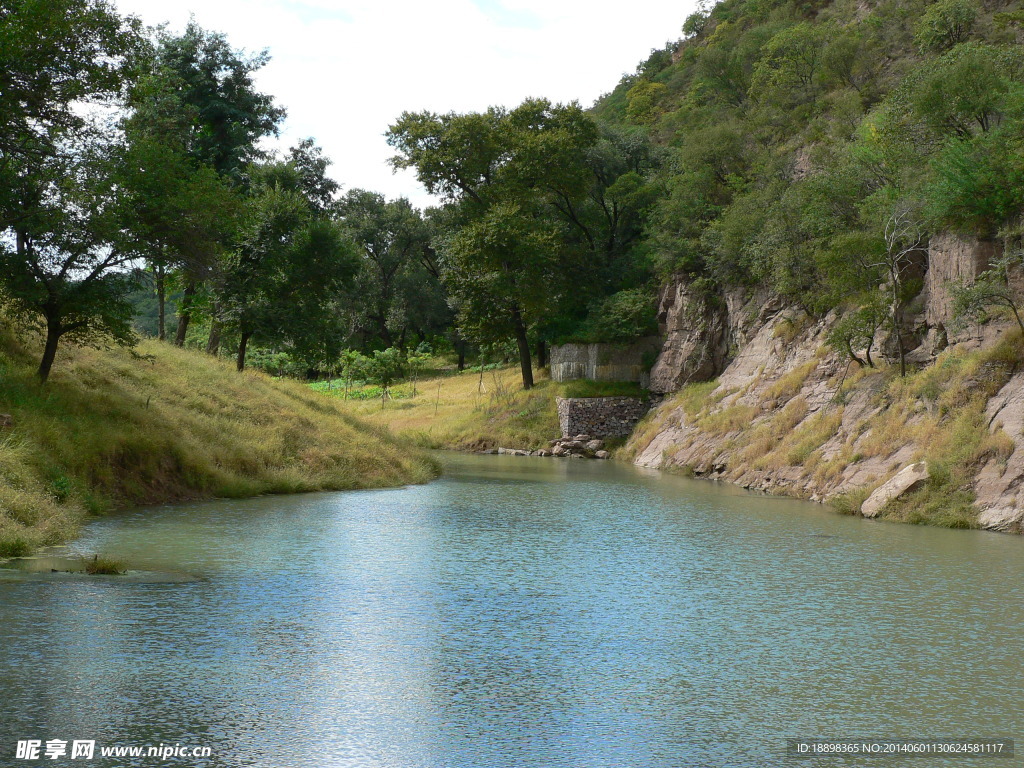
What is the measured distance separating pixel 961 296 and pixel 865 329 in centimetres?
520

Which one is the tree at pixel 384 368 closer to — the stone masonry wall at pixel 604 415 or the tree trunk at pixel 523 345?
the tree trunk at pixel 523 345

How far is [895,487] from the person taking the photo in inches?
839

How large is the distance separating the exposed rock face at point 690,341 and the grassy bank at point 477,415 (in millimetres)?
6167

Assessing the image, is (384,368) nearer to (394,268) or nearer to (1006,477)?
(394,268)

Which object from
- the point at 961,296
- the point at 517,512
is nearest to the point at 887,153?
the point at 961,296

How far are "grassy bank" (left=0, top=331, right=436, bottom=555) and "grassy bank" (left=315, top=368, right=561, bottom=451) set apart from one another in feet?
42.6

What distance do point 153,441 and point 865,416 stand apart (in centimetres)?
1895

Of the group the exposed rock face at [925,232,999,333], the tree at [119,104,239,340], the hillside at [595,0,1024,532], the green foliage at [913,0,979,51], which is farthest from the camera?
the green foliage at [913,0,979,51]

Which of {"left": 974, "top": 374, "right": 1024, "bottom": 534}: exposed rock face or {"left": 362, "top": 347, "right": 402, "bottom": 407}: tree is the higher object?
{"left": 362, "top": 347, "right": 402, "bottom": 407}: tree

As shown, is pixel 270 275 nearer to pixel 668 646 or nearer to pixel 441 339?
pixel 668 646

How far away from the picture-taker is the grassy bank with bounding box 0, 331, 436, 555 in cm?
1567

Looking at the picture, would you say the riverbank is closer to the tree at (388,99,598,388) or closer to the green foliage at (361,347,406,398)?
the tree at (388,99,598,388)

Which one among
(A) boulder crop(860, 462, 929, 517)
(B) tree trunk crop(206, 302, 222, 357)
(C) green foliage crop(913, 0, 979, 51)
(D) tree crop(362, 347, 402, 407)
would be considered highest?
(C) green foliage crop(913, 0, 979, 51)

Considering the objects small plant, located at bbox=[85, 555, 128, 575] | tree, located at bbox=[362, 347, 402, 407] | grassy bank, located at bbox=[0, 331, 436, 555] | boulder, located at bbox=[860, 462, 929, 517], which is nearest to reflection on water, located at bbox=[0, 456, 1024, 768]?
small plant, located at bbox=[85, 555, 128, 575]
